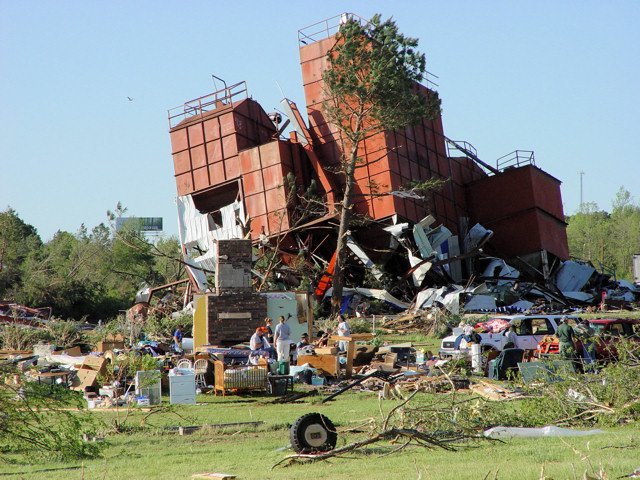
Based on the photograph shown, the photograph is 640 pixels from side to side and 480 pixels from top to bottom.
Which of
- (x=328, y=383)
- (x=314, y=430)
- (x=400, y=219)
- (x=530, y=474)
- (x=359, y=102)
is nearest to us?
(x=530, y=474)

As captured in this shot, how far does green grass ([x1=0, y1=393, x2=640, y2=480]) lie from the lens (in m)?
9.22

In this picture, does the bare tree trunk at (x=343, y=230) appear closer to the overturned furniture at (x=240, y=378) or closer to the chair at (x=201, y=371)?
the chair at (x=201, y=371)

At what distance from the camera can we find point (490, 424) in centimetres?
1250

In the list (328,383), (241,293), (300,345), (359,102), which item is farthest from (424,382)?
(359,102)

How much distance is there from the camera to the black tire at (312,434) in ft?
35.4

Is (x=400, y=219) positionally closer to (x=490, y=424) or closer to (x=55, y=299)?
(x=55, y=299)

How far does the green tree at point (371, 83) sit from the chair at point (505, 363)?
16.2m

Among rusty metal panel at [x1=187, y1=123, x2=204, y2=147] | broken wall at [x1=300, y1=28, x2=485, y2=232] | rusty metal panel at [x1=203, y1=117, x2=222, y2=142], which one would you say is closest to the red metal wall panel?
broken wall at [x1=300, y1=28, x2=485, y2=232]

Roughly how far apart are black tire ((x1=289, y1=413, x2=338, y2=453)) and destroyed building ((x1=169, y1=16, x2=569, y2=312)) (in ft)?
82.7

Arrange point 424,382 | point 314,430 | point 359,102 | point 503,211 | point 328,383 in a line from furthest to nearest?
point 503,211 < point 359,102 < point 328,383 < point 424,382 < point 314,430

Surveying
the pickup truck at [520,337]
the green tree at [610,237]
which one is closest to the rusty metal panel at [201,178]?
the pickup truck at [520,337]

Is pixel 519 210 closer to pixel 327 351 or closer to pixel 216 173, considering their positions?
pixel 216 173

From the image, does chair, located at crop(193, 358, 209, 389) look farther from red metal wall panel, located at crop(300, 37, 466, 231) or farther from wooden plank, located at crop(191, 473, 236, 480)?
red metal wall panel, located at crop(300, 37, 466, 231)

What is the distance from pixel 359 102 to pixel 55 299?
1903cm
